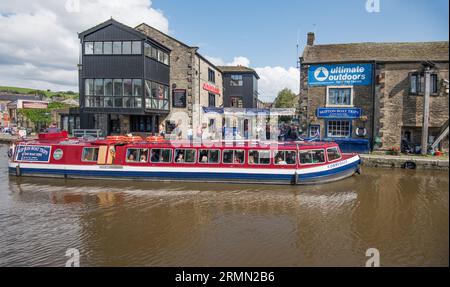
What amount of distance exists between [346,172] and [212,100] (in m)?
21.0

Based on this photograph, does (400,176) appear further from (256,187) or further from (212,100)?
(212,100)

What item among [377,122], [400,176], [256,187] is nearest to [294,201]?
[256,187]

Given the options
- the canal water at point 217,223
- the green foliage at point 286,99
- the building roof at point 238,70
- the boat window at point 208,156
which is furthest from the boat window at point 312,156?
the green foliage at point 286,99

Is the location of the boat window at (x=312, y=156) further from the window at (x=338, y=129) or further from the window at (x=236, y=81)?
the window at (x=236, y=81)

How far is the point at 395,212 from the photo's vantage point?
35.5 ft

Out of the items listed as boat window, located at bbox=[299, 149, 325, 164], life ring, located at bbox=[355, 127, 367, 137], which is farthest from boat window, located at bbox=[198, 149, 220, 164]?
life ring, located at bbox=[355, 127, 367, 137]

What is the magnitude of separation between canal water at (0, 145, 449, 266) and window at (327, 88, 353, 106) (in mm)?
8609

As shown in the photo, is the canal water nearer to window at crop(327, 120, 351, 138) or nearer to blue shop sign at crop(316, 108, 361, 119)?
window at crop(327, 120, 351, 138)

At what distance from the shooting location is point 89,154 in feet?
55.9

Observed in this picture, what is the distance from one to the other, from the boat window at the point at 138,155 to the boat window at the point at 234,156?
4157mm

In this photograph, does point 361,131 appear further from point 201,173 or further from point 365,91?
point 201,173

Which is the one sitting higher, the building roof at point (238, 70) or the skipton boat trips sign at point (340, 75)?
the building roof at point (238, 70)

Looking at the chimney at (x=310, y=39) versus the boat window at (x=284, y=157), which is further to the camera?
the chimney at (x=310, y=39)

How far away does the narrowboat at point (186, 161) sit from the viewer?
15289 millimetres
